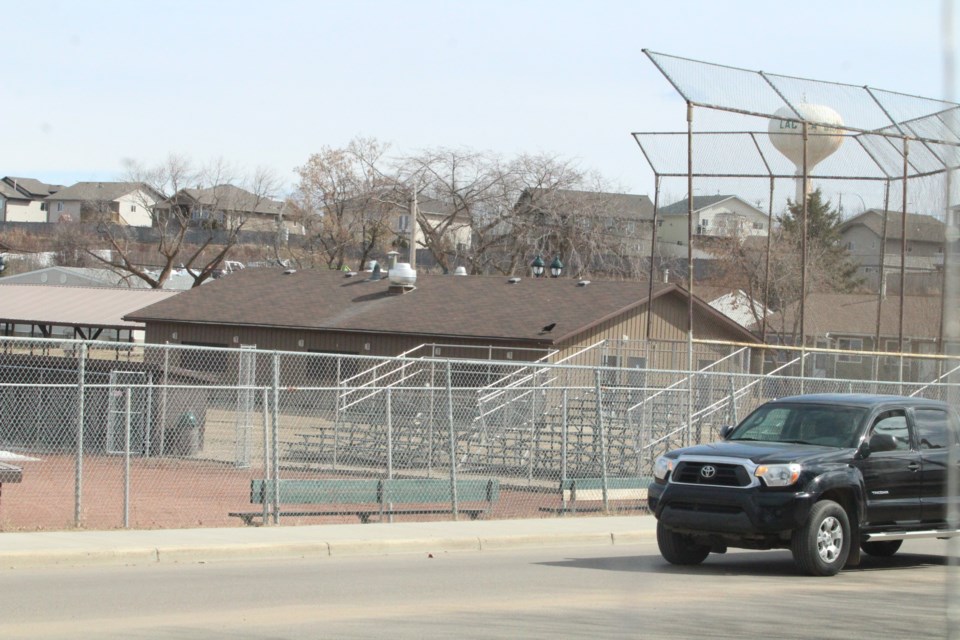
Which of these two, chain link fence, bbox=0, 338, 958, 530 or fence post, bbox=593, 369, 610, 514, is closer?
chain link fence, bbox=0, 338, 958, 530

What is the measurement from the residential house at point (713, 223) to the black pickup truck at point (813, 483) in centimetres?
3827

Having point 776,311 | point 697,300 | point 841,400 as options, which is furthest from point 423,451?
point 776,311

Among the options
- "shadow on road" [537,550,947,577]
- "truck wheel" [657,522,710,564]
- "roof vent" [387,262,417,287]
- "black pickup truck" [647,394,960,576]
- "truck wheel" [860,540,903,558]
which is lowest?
"shadow on road" [537,550,947,577]

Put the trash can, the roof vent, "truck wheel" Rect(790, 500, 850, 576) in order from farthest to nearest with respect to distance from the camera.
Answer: the roof vent
the trash can
"truck wheel" Rect(790, 500, 850, 576)

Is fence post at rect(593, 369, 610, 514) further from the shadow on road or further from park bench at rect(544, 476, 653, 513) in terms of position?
the shadow on road

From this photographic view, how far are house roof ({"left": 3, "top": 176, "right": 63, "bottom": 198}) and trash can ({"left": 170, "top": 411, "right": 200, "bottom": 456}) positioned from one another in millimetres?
101166

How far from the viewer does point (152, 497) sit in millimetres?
19656

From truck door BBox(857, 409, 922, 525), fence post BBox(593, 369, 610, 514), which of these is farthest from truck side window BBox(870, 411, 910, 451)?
fence post BBox(593, 369, 610, 514)

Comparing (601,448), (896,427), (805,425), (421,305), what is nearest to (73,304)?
(421,305)

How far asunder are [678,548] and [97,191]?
9170 centimetres

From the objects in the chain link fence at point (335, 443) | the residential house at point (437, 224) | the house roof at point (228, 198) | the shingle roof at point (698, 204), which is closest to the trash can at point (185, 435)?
the chain link fence at point (335, 443)

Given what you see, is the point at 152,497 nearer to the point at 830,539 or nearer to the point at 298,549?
the point at 298,549

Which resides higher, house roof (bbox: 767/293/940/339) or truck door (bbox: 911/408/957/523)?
house roof (bbox: 767/293/940/339)

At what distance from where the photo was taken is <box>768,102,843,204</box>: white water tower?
2556 centimetres
